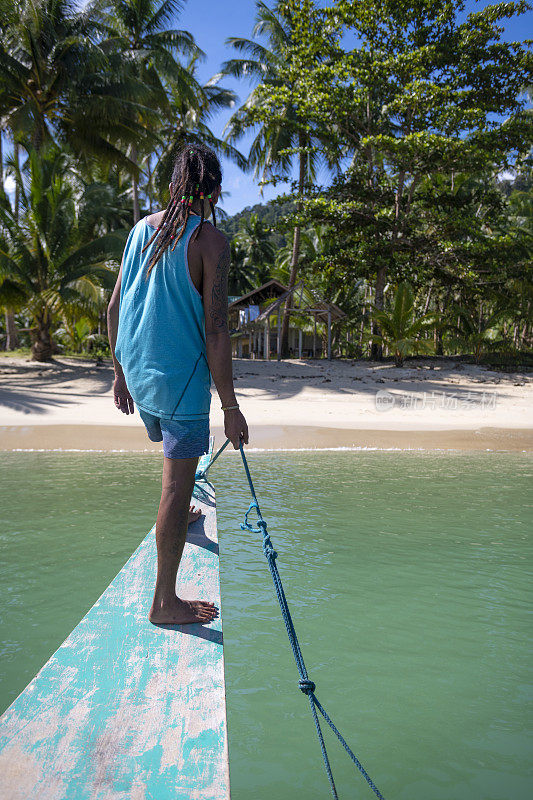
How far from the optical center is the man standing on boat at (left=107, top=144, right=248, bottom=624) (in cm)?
205

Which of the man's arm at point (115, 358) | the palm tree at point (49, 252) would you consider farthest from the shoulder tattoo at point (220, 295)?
the palm tree at point (49, 252)

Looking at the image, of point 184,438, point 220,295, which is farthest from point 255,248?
point 184,438

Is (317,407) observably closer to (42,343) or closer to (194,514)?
(42,343)

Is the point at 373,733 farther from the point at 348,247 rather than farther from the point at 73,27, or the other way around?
the point at 73,27

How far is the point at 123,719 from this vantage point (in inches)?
62.4

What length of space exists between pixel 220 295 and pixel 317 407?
1227cm

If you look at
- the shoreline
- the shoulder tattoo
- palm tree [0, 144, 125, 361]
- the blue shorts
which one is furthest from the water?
palm tree [0, 144, 125, 361]

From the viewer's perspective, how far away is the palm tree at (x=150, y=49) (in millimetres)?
20500

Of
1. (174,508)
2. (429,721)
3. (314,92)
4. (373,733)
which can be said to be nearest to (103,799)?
(174,508)

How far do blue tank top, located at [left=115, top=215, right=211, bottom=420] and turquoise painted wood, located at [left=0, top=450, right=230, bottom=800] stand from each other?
0.82 meters

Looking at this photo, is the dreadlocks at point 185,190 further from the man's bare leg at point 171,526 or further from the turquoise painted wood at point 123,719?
the turquoise painted wood at point 123,719

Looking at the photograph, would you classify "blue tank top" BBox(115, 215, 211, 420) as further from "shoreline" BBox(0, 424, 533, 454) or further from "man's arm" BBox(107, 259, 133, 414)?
"shoreline" BBox(0, 424, 533, 454)

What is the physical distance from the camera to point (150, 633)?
2074mm

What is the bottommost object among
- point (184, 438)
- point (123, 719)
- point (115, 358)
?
point (123, 719)
